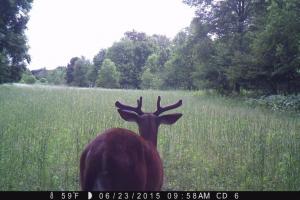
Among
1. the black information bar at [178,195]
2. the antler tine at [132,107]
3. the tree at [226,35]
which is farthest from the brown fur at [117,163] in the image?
the tree at [226,35]

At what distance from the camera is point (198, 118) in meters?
12.3

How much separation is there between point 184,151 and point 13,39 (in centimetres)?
1945

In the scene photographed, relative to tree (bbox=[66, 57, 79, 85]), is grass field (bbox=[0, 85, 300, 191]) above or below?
below

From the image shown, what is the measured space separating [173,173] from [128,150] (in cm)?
336

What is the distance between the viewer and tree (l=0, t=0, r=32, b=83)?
81.2ft

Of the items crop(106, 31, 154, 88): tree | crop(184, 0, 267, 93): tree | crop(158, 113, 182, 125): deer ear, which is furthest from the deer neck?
crop(106, 31, 154, 88): tree

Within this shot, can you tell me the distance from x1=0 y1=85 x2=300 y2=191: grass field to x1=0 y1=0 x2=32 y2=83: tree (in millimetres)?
13247

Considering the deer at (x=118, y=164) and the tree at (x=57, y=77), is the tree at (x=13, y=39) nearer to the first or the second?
the deer at (x=118, y=164)

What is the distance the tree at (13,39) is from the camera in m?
24.8

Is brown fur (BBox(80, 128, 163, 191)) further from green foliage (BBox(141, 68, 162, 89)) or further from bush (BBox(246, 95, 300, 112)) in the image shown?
green foliage (BBox(141, 68, 162, 89))

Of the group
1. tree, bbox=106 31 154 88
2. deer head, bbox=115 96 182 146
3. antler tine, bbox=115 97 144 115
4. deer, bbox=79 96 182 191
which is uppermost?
tree, bbox=106 31 154 88

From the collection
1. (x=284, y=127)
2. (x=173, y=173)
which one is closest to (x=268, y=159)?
(x=173, y=173)

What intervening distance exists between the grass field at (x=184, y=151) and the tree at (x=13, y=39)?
13.2m

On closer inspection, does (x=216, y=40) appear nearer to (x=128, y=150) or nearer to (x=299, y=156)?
(x=299, y=156)
